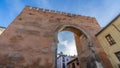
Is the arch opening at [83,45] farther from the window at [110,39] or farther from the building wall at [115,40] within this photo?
the window at [110,39]

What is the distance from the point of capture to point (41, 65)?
666cm

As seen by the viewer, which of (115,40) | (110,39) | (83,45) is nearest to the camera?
(115,40)

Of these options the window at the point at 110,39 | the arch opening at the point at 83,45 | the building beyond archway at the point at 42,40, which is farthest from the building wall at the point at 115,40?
the arch opening at the point at 83,45

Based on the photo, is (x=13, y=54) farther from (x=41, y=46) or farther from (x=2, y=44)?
(x=41, y=46)

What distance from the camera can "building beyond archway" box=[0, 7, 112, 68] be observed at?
263 inches

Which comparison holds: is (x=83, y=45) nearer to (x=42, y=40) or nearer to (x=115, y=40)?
(x=115, y=40)

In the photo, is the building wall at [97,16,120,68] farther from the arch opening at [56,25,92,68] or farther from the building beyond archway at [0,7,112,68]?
the arch opening at [56,25,92,68]

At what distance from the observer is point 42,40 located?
802cm

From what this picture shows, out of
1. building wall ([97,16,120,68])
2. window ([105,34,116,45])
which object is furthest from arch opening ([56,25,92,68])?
window ([105,34,116,45])

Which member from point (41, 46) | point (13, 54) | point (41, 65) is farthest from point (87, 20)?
point (13, 54)

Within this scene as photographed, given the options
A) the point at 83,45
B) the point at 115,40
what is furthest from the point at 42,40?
the point at 115,40

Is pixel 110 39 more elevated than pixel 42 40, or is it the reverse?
pixel 110 39

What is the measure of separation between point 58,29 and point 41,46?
8.76 feet

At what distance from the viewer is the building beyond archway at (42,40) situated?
667cm
